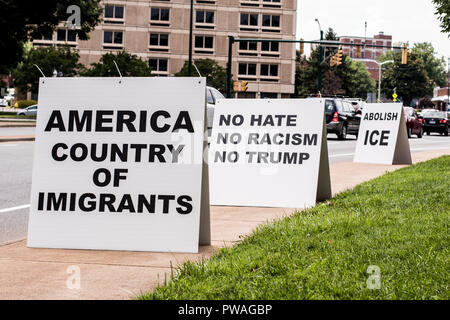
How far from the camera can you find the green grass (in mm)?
4059

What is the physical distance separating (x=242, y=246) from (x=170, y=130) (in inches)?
44.6

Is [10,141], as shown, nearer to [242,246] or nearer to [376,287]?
[242,246]

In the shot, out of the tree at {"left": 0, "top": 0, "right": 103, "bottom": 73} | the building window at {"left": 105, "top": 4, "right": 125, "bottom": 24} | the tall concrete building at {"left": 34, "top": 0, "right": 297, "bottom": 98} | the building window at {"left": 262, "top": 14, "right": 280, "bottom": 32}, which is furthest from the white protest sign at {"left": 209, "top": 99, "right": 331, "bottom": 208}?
the building window at {"left": 262, "top": 14, "right": 280, "bottom": 32}

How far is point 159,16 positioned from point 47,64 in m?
16.8

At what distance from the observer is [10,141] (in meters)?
21.5

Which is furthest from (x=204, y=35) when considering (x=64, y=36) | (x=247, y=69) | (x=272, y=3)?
(x=64, y=36)

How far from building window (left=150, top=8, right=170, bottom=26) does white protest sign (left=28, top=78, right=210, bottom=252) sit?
7202 cm

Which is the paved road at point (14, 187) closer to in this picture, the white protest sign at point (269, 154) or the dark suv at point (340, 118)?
the white protest sign at point (269, 154)

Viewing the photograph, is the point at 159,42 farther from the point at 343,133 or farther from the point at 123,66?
the point at 343,133

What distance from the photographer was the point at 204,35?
7712cm

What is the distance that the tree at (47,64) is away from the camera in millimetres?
64438

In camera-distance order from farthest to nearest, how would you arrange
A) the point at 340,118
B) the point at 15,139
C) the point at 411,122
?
the point at 411,122
the point at 340,118
the point at 15,139

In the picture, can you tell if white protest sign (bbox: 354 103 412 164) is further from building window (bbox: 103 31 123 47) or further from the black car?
building window (bbox: 103 31 123 47)
